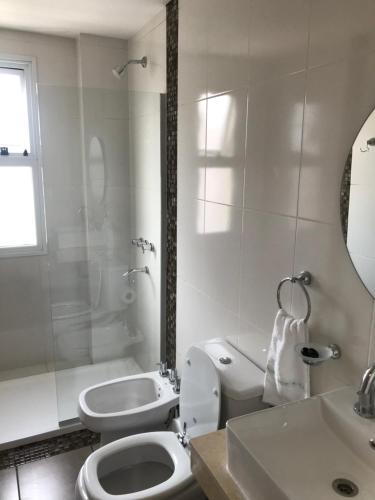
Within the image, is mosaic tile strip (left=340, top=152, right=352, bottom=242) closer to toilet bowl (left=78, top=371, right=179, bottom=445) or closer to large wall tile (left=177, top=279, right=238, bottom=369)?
large wall tile (left=177, top=279, right=238, bottom=369)

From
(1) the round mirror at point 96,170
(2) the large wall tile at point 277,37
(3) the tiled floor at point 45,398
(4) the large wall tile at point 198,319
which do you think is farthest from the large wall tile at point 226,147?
(3) the tiled floor at point 45,398

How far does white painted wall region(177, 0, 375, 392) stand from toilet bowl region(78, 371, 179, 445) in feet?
1.19

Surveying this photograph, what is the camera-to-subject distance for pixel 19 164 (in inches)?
118

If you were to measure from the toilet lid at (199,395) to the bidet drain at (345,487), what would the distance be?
586mm

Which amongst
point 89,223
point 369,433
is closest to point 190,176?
point 89,223

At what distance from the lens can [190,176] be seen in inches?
82.7

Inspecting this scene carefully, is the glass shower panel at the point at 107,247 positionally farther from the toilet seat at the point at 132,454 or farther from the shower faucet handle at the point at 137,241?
the toilet seat at the point at 132,454

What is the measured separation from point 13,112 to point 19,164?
36 cm

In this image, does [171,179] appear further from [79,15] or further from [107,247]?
[79,15]

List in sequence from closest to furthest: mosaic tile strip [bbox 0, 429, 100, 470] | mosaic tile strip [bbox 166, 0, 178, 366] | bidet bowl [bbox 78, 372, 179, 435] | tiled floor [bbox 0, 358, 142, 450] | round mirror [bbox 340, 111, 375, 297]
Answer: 1. round mirror [bbox 340, 111, 375, 297]
2. bidet bowl [bbox 78, 372, 179, 435]
3. mosaic tile strip [bbox 166, 0, 178, 366]
4. mosaic tile strip [bbox 0, 429, 100, 470]
5. tiled floor [bbox 0, 358, 142, 450]

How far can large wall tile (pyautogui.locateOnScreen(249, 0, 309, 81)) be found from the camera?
4.20 ft

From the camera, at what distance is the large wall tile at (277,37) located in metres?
1.28

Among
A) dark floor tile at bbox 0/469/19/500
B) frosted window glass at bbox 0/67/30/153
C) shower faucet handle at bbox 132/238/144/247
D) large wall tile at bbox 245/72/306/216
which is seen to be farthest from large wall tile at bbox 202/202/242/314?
frosted window glass at bbox 0/67/30/153

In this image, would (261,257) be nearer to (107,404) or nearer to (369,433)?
(369,433)
